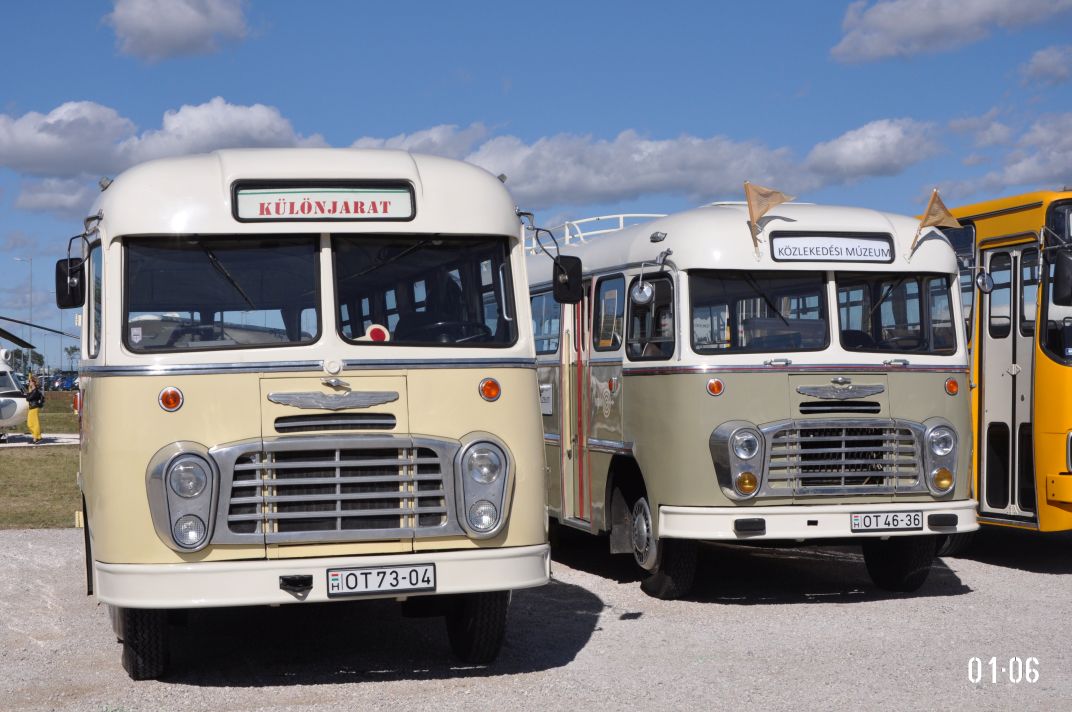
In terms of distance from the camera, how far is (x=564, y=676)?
25.9 feet

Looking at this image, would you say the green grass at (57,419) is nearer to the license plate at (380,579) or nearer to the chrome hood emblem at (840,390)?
the chrome hood emblem at (840,390)

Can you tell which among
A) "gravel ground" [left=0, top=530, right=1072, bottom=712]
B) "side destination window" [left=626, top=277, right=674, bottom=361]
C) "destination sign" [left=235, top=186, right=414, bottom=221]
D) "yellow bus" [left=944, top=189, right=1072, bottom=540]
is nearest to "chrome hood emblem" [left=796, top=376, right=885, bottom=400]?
"side destination window" [left=626, top=277, right=674, bottom=361]

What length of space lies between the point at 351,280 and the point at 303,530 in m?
1.37

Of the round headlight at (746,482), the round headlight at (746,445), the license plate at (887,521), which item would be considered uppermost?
the round headlight at (746,445)

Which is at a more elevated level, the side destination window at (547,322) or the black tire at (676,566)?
the side destination window at (547,322)

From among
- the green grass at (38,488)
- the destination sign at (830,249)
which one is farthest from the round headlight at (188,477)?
the green grass at (38,488)

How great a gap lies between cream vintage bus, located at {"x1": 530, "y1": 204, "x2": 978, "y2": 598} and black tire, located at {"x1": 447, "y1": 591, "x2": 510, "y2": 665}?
95.0 inches

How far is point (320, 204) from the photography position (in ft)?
25.2

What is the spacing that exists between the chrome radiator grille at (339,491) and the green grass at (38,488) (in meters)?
10.5

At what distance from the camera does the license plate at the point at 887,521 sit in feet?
33.4

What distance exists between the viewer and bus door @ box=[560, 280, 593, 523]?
12.1 m

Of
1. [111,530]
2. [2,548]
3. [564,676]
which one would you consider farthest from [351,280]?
[2,548]

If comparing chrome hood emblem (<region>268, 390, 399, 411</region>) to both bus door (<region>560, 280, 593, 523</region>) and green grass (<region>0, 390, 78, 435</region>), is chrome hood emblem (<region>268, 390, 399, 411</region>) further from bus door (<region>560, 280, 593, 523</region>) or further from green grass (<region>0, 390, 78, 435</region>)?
green grass (<region>0, 390, 78, 435</region>)

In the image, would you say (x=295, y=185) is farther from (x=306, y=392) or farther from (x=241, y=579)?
(x=241, y=579)
